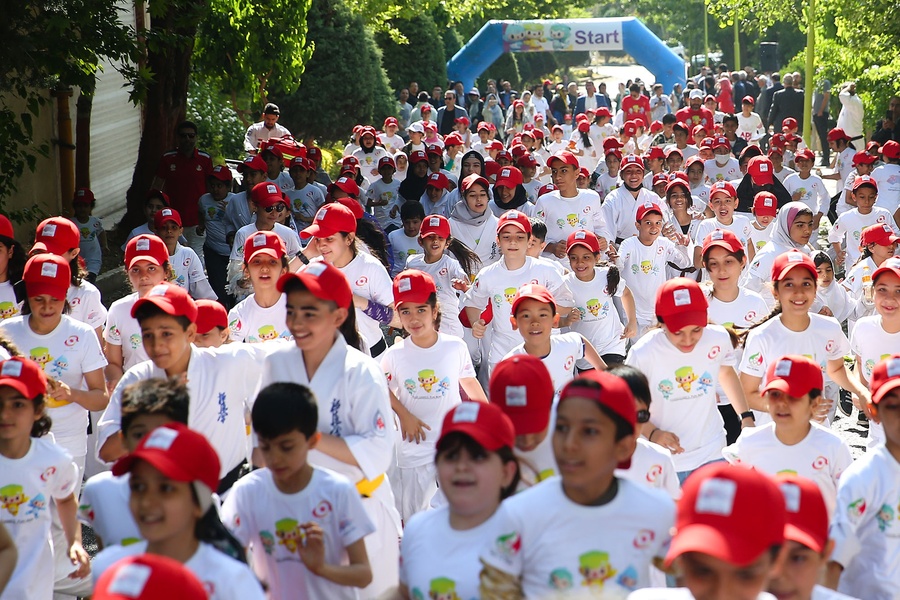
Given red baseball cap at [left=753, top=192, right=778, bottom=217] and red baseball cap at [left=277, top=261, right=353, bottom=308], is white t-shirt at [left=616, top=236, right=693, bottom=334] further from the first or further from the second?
red baseball cap at [left=277, top=261, right=353, bottom=308]

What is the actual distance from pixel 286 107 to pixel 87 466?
19.8 m

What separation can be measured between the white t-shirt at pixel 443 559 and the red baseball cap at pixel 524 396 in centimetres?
88

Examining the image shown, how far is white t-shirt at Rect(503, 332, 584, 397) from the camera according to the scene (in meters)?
7.50

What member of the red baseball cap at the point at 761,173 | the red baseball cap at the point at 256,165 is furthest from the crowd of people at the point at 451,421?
the red baseball cap at the point at 256,165

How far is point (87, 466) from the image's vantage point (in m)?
8.33

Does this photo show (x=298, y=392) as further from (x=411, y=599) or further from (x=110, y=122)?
(x=110, y=122)

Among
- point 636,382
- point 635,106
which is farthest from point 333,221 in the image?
point 635,106

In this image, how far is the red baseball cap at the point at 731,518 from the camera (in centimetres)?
346

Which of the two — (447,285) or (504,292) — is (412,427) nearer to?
(504,292)

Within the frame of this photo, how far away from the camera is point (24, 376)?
5.62 metres

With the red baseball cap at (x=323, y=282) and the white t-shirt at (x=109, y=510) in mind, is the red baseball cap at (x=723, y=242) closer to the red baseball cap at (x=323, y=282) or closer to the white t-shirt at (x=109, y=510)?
the red baseball cap at (x=323, y=282)

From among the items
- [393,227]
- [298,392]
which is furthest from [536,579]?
[393,227]

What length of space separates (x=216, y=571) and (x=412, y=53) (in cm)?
Answer: 3480

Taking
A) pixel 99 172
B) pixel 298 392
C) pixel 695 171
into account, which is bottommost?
pixel 99 172
